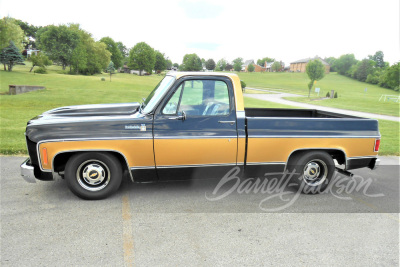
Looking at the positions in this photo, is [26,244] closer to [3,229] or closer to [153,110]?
[3,229]

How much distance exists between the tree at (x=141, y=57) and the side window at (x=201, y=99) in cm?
9192

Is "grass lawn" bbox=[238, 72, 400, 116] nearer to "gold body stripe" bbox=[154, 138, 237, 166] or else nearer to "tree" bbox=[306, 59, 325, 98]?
"tree" bbox=[306, 59, 325, 98]

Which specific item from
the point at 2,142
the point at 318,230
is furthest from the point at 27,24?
the point at 318,230

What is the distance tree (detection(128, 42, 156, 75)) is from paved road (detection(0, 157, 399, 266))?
300ft

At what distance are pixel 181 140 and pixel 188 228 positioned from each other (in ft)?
4.15

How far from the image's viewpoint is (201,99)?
4.44m

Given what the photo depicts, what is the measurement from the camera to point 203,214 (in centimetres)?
409

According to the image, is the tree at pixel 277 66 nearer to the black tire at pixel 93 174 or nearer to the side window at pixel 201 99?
the side window at pixel 201 99

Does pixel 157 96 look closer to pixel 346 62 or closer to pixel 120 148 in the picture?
pixel 120 148

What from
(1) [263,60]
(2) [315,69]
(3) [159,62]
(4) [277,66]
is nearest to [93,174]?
(2) [315,69]

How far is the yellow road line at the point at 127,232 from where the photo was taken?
9.98ft

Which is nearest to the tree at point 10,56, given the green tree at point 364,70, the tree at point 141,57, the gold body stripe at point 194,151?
the tree at point 141,57

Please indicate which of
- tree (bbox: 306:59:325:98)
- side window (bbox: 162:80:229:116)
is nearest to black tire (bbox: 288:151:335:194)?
side window (bbox: 162:80:229:116)

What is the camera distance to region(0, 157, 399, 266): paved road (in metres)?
3.10
